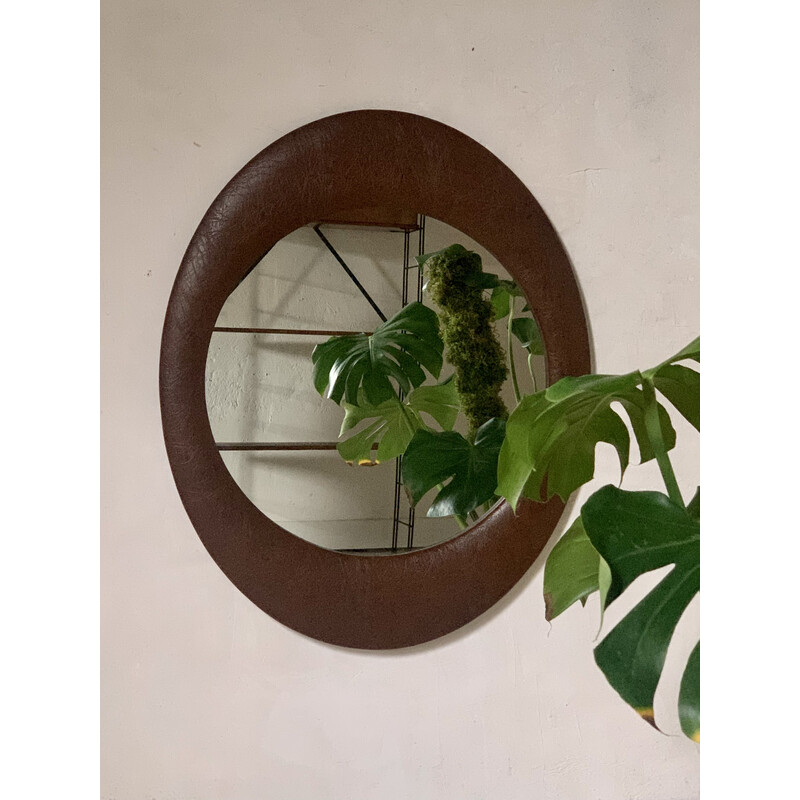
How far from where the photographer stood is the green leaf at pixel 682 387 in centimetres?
84

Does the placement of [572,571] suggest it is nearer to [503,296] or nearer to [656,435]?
[656,435]

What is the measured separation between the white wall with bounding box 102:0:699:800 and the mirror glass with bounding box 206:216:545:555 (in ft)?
0.40

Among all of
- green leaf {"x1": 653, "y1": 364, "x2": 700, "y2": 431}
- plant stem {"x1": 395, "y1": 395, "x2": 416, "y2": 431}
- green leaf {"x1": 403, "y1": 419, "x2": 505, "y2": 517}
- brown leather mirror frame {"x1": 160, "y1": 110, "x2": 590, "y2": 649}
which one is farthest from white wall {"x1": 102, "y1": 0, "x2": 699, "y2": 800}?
green leaf {"x1": 653, "y1": 364, "x2": 700, "y2": 431}

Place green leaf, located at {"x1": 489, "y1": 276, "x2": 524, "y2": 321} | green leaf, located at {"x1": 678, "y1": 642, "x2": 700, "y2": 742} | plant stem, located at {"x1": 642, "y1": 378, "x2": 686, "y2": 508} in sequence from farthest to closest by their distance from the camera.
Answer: green leaf, located at {"x1": 489, "y1": 276, "x2": 524, "y2": 321} → plant stem, located at {"x1": 642, "y1": 378, "x2": 686, "y2": 508} → green leaf, located at {"x1": 678, "y1": 642, "x2": 700, "y2": 742}

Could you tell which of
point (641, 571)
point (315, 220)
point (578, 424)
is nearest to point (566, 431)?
point (578, 424)

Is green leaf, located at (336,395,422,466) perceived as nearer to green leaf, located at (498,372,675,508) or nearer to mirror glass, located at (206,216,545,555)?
mirror glass, located at (206,216,545,555)

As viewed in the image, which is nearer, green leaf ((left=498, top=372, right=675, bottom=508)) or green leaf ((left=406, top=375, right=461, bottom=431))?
green leaf ((left=498, top=372, right=675, bottom=508))

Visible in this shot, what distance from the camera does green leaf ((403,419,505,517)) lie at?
1.28 meters

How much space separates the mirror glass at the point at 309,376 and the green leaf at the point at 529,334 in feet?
0.54

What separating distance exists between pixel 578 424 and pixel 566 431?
16 millimetres

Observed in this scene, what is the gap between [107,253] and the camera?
3.93 ft

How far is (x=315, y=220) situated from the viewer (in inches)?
49.1
